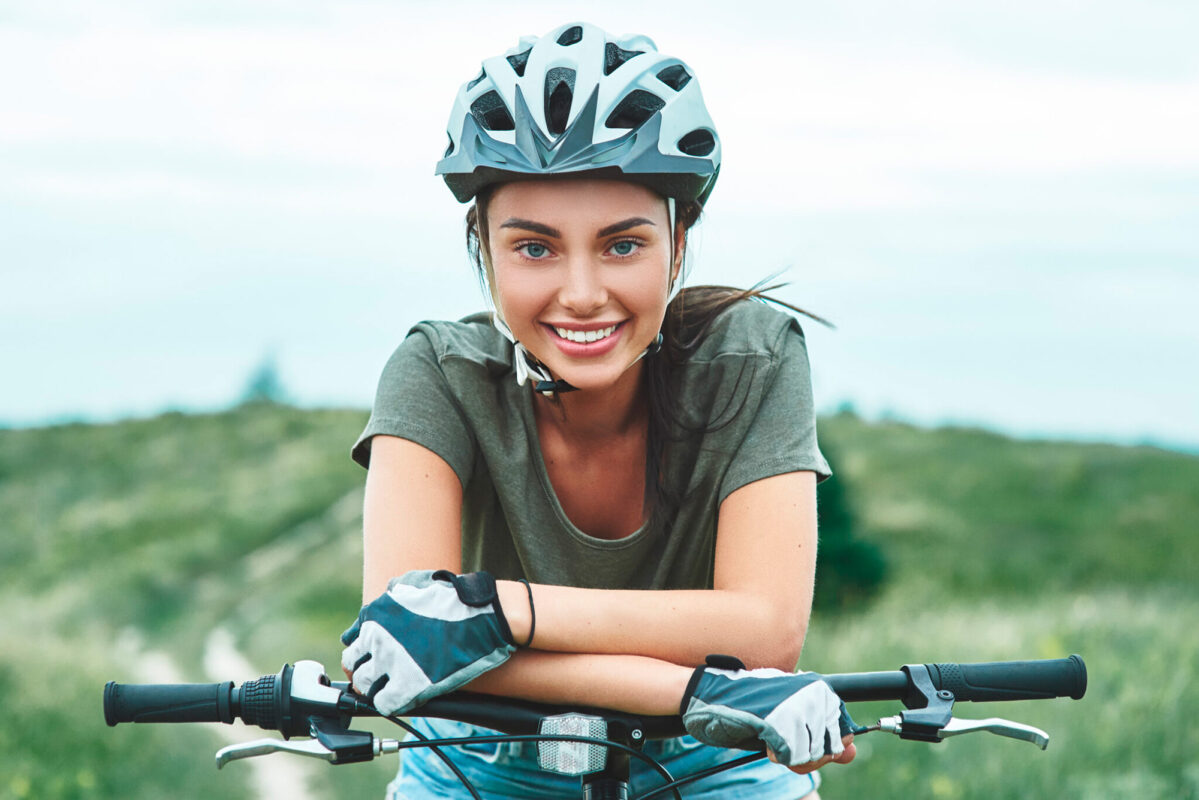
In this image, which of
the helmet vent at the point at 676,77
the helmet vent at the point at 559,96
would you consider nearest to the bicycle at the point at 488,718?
the helmet vent at the point at 559,96

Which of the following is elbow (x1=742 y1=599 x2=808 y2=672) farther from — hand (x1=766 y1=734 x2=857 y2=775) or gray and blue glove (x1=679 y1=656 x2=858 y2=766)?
gray and blue glove (x1=679 y1=656 x2=858 y2=766)

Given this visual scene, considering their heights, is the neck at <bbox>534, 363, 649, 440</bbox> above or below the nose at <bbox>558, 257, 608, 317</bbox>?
below

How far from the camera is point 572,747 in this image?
2318 mm

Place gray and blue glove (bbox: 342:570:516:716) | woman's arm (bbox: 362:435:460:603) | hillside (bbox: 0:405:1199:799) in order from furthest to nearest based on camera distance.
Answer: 1. hillside (bbox: 0:405:1199:799)
2. woman's arm (bbox: 362:435:460:603)
3. gray and blue glove (bbox: 342:570:516:716)

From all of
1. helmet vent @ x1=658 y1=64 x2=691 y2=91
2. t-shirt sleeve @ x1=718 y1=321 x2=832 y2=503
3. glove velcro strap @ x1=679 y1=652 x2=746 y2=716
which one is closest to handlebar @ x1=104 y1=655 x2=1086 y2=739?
glove velcro strap @ x1=679 y1=652 x2=746 y2=716

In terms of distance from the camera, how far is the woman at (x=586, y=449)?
2.50m

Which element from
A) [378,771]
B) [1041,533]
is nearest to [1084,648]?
[378,771]

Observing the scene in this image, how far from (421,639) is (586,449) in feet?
3.77

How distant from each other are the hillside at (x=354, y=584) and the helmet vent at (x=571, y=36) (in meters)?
4.80

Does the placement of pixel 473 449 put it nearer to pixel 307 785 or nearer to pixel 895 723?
pixel 895 723

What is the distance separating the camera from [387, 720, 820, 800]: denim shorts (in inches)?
118

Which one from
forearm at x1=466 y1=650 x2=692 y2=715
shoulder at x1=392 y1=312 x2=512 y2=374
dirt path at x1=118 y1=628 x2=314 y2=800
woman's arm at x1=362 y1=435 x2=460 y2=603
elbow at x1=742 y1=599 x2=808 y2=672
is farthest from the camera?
dirt path at x1=118 y1=628 x2=314 y2=800

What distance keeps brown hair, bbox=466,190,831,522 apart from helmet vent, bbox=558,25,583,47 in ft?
1.52

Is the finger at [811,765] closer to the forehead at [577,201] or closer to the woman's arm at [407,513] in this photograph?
the woman's arm at [407,513]
